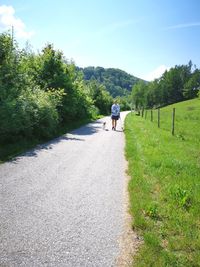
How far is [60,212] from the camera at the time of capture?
570 centimetres

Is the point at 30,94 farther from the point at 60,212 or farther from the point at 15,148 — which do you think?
the point at 60,212

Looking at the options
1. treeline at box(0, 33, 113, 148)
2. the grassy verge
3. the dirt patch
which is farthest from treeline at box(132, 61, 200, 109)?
the dirt patch

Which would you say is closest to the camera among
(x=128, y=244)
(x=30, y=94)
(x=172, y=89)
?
(x=128, y=244)

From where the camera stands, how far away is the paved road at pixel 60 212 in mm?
4184

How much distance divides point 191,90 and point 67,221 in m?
122

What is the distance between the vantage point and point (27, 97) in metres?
15.5

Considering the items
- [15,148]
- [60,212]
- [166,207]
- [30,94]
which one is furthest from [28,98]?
[166,207]

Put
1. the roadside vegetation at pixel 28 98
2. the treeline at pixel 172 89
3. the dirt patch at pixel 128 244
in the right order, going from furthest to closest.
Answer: the treeline at pixel 172 89
the roadside vegetation at pixel 28 98
the dirt patch at pixel 128 244

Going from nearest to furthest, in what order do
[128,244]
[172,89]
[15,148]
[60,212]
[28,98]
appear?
[128,244] → [60,212] → [15,148] → [28,98] → [172,89]

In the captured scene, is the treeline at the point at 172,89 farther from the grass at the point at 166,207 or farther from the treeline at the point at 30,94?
the grass at the point at 166,207

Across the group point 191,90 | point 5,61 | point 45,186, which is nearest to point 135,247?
point 45,186

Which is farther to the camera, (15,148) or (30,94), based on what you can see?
(30,94)

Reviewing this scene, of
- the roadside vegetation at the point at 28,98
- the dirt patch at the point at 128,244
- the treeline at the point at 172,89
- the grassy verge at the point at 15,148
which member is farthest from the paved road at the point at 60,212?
the treeline at the point at 172,89

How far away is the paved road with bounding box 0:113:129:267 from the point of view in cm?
418
